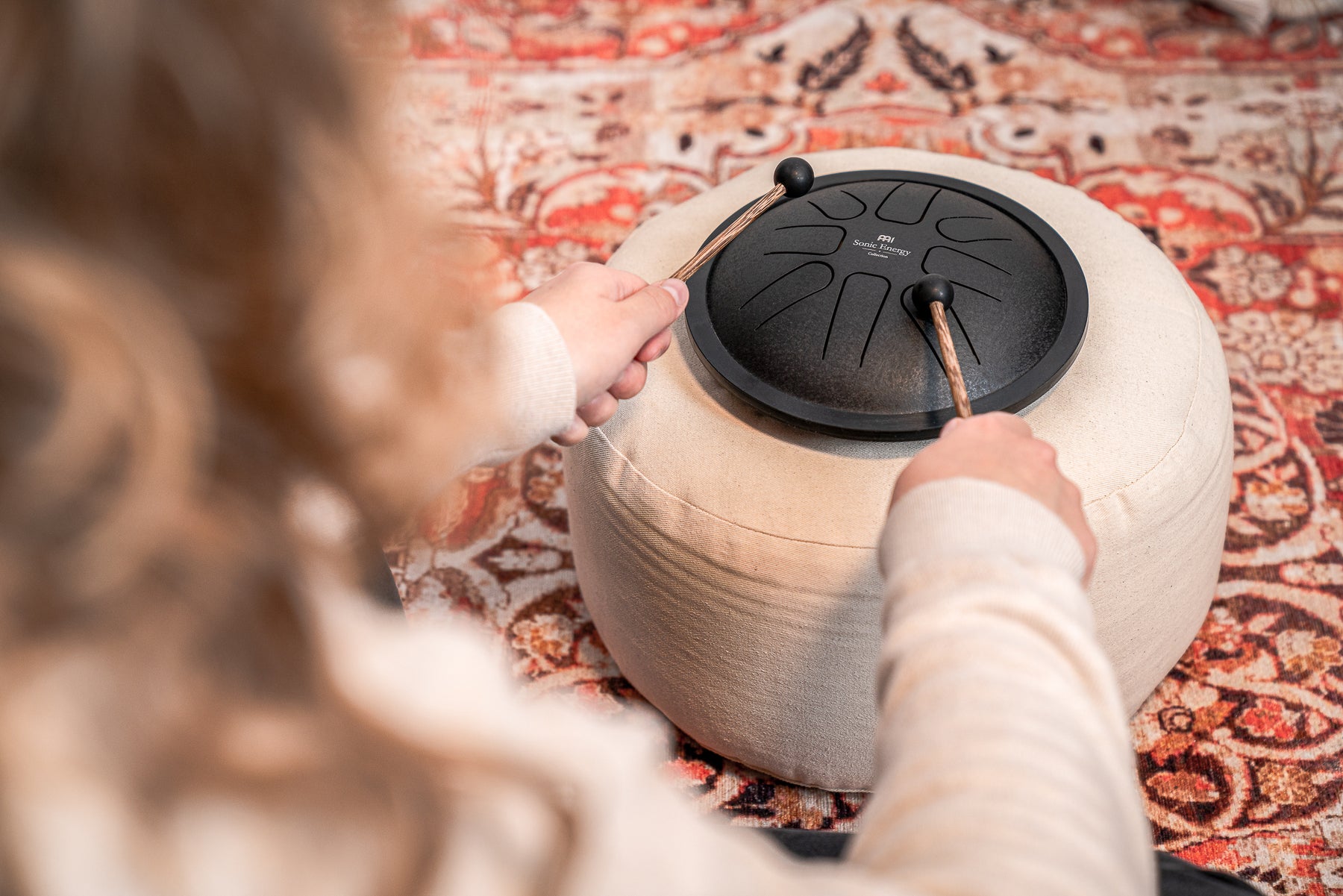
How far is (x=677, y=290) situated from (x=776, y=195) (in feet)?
0.65

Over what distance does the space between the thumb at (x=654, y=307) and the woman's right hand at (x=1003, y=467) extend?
0.33 metres

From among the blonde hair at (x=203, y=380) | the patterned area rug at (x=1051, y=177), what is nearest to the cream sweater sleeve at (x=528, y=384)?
the patterned area rug at (x=1051, y=177)

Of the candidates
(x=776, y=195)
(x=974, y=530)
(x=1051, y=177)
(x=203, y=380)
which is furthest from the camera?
(x=1051, y=177)

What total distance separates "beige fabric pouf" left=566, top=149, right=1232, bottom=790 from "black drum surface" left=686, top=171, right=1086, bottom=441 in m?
0.04

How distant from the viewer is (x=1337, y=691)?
4.21 feet

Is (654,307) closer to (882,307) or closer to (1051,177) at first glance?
(882,307)

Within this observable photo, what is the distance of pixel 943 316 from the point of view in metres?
1.01

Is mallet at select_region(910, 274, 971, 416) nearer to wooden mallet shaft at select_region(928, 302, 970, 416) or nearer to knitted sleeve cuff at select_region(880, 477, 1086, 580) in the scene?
wooden mallet shaft at select_region(928, 302, 970, 416)

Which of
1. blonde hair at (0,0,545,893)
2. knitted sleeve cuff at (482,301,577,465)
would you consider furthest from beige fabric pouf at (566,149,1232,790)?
blonde hair at (0,0,545,893)

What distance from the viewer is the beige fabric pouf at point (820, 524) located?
0.98 m

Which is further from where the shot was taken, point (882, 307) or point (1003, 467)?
point (882, 307)

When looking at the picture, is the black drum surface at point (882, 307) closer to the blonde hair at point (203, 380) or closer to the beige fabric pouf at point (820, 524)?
the beige fabric pouf at point (820, 524)

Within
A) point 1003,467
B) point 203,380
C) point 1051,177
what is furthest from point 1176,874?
point 1051,177

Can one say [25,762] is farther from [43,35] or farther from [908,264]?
[908,264]
